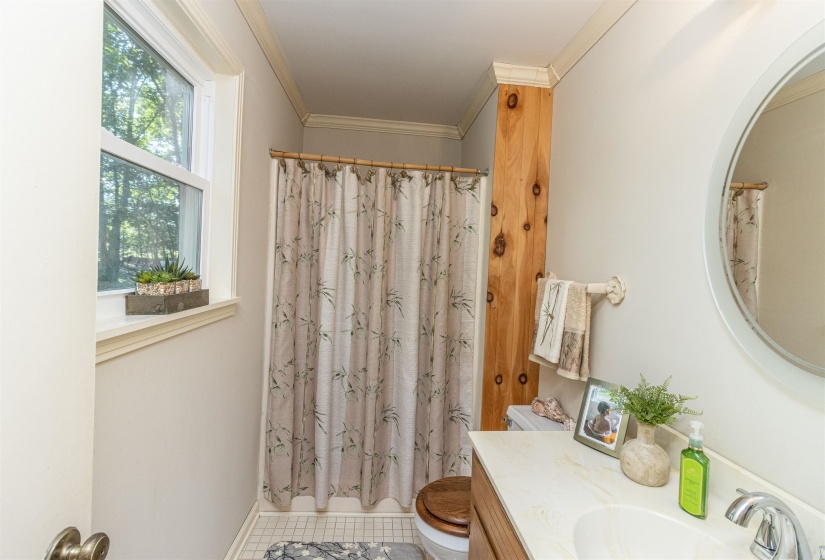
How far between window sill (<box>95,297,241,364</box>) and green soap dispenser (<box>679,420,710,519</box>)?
49.3 inches

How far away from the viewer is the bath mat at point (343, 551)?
5.83 ft

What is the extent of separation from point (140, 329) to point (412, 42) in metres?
1.58

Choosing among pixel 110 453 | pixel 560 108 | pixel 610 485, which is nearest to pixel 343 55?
pixel 560 108

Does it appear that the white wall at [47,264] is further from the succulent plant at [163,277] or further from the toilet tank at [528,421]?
the toilet tank at [528,421]

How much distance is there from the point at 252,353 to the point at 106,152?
1145 millimetres

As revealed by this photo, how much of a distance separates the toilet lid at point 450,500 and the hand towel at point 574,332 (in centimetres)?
64

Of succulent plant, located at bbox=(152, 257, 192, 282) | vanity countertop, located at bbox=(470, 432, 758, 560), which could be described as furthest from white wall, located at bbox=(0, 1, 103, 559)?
vanity countertop, located at bbox=(470, 432, 758, 560)

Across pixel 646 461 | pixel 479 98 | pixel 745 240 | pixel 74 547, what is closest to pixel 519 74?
pixel 479 98

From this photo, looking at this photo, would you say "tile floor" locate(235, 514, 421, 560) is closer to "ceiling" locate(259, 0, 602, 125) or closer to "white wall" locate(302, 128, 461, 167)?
"white wall" locate(302, 128, 461, 167)

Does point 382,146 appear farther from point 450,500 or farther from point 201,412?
point 450,500

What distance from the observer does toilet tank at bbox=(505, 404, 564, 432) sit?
154cm

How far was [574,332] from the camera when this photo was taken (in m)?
1.41

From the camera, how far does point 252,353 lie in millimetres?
1823

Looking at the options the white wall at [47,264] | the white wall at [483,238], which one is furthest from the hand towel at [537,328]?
the white wall at [47,264]
